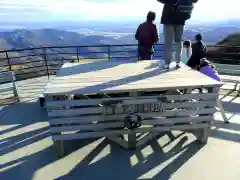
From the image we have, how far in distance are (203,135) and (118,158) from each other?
4.45ft

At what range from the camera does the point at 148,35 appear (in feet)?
19.2

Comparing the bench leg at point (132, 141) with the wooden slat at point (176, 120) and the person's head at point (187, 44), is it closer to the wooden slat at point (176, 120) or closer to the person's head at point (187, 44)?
the wooden slat at point (176, 120)

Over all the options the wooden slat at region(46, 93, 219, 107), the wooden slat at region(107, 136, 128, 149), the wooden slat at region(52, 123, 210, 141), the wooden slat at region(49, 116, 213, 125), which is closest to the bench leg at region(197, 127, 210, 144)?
the wooden slat at region(52, 123, 210, 141)

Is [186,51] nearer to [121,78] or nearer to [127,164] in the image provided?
[121,78]

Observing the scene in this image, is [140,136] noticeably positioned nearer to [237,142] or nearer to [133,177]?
[133,177]

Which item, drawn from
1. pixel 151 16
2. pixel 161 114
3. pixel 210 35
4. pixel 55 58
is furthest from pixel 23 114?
pixel 210 35

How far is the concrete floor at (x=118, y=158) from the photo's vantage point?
3350 mm

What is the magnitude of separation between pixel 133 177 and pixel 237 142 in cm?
183

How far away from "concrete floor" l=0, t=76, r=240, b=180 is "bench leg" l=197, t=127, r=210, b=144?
93mm

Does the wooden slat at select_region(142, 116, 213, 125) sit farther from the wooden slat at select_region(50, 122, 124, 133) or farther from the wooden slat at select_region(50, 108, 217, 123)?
the wooden slat at select_region(50, 122, 124, 133)

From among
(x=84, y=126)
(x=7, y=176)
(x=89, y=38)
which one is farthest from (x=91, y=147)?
(x=89, y=38)

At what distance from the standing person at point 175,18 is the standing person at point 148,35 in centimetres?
153

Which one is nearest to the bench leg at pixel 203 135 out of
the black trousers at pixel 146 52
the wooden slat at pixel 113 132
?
the wooden slat at pixel 113 132

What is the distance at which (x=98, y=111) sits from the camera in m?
3.51
